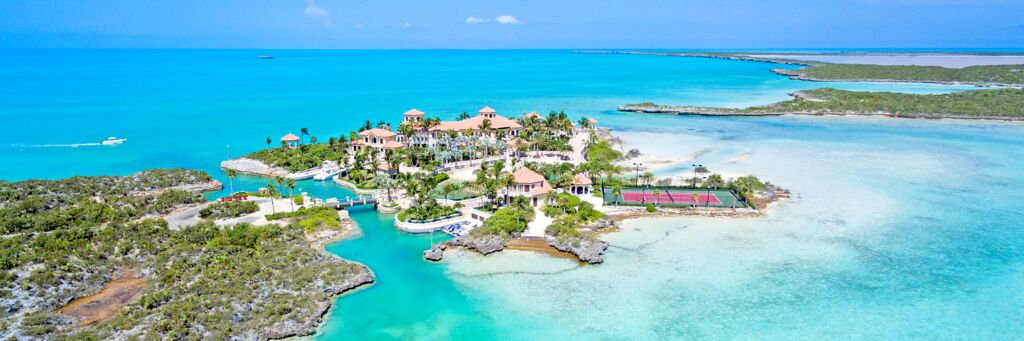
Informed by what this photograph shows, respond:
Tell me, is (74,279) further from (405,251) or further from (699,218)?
(699,218)

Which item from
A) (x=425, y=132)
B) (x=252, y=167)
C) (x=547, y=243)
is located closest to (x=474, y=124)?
(x=425, y=132)

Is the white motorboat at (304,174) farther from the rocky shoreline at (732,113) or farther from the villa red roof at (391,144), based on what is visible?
the rocky shoreline at (732,113)

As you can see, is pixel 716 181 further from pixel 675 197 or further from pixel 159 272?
pixel 159 272

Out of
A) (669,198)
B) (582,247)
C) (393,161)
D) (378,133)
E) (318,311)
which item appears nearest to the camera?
(318,311)

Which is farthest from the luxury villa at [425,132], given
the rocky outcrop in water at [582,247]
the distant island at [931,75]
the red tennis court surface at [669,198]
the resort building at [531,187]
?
the distant island at [931,75]

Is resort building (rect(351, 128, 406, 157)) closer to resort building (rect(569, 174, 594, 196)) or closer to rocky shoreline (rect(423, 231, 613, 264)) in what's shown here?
resort building (rect(569, 174, 594, 196))

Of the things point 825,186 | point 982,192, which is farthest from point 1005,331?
point 982,192
